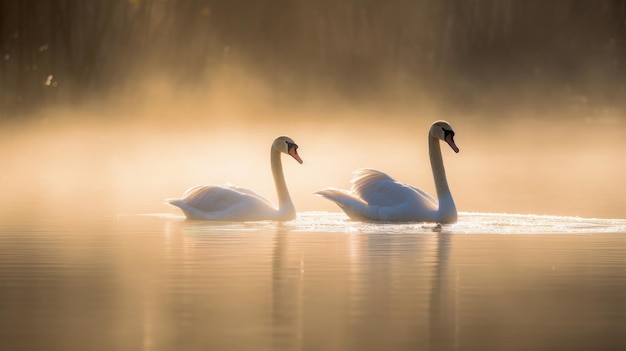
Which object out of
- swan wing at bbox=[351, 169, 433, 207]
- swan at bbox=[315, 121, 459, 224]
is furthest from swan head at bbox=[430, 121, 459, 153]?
swan wing at bbox=[351, 169, 433, 207]

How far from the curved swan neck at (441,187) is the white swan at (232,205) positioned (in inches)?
57.5

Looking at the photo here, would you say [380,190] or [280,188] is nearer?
[380,190]

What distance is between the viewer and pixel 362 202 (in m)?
15.2

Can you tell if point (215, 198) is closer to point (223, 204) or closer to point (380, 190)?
point (223, 204)

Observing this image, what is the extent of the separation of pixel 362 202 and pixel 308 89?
4290 centimetres

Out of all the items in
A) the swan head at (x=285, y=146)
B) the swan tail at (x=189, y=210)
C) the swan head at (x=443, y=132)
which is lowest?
the swan tail at (x=189, y=210)

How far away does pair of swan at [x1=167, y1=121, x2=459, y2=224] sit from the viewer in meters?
14.7

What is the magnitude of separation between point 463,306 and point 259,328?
1.40m

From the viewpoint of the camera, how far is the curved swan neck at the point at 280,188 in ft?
49.6

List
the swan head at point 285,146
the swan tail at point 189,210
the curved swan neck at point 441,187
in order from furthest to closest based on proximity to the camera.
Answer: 1. the swan head at point 285,146
2. the swan tail at point 189,210
3. the curved swan neck at point 441,187

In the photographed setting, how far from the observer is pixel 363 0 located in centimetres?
6412

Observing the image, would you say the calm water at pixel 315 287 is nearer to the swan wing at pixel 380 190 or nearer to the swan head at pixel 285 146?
the swan wing at pixel 380 190

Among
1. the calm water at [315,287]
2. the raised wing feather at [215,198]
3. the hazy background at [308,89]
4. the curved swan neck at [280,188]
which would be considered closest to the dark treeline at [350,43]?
the hazy background at [308,89]

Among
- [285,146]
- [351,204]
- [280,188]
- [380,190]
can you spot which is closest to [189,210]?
[280,188]
